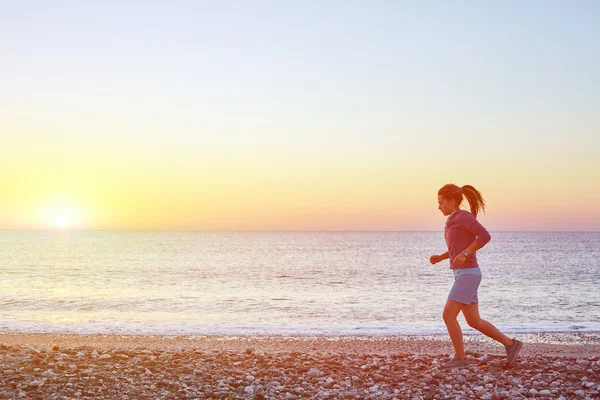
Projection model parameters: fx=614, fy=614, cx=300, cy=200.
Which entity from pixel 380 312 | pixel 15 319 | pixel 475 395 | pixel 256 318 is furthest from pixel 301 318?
pixel 475 395

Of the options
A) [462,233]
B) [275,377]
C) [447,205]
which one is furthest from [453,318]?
[275,377]

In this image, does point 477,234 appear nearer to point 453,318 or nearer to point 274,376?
point 453,318

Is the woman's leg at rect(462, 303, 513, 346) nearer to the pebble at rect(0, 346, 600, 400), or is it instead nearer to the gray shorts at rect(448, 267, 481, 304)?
the gray shorts at rect(448, 267, 481, 304)

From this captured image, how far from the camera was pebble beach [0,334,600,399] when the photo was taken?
7.12m

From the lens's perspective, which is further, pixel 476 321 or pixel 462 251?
pixel 476 321

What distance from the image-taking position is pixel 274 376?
7.95 metres

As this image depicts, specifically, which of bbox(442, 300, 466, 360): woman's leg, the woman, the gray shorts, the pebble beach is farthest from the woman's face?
the pebble beach

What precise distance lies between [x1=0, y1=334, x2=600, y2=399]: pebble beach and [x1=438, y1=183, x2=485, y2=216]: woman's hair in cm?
216

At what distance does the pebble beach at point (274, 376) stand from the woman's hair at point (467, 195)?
7.09ft

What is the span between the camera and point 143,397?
6.98 metres

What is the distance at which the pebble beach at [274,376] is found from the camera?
23.4ft

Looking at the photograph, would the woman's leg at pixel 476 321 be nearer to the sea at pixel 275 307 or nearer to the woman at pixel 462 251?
the woman at pixel 462 251

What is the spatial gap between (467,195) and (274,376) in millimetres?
3462

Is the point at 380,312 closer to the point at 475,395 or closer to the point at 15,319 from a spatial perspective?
the point at 15,319
